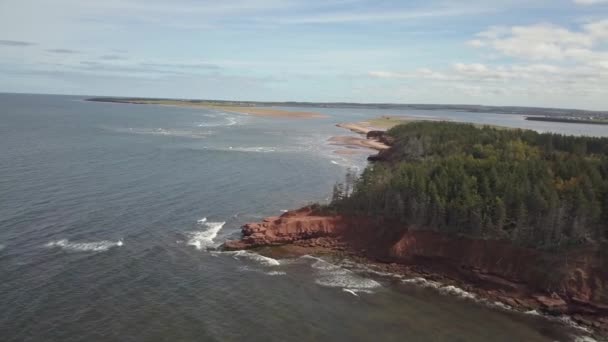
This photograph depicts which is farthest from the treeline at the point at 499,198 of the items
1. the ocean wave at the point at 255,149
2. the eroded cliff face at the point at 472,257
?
the ocean wave at the point at 255,149

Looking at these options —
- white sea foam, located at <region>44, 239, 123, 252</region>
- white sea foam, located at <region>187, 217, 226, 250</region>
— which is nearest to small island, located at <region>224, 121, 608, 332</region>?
white sea foam, located at <region>187, 217, 226, 250</region>

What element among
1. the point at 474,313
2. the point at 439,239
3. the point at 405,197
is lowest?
the point at 474,313

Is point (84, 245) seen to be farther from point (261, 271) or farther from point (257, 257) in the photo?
point (261, 271)

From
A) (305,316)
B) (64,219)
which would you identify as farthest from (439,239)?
(64,219)

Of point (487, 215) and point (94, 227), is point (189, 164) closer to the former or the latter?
point (94, 227)

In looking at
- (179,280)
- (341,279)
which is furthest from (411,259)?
(179,280)

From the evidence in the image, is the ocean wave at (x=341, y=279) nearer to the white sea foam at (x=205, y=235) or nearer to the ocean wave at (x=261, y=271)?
the ocean wave at (x=261, y=271)
